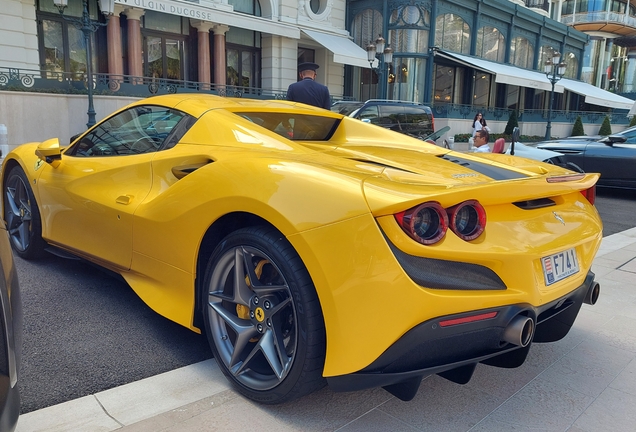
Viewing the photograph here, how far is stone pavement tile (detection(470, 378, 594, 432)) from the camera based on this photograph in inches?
88.7

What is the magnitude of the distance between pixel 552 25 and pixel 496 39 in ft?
22.4

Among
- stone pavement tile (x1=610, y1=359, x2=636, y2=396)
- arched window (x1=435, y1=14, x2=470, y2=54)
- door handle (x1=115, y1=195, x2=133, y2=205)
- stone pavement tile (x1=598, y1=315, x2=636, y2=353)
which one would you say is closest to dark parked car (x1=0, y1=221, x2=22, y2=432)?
door handle (x1=115, y1=195, x2=133, y2=205)

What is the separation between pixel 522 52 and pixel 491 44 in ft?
13.3

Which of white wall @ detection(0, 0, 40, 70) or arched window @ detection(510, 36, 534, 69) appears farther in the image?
arched window @ detection(510, 36, 534, 69)

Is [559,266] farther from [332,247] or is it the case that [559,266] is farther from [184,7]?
[184,7]

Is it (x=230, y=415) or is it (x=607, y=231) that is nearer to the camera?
(x=230, y=415)

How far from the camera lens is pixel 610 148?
31.0 ft

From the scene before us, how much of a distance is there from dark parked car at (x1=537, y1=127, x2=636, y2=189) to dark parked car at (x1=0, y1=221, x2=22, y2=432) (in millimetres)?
9655

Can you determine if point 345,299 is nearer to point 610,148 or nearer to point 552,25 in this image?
point 610,148

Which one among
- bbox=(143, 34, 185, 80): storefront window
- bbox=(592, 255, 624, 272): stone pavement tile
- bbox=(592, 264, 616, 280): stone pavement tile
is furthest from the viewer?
bbox=(143, 34, 185, 80): storefront window

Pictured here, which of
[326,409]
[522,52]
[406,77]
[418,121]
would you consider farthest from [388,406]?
[522,52]

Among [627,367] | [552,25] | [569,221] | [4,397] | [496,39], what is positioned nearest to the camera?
[4,397]

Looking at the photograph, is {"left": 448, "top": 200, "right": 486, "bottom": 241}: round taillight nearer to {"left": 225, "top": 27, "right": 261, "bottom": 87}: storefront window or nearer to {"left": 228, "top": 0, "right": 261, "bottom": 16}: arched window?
{"left": 228, "top": 0, "right": 261, "bottom": 16}: arched window

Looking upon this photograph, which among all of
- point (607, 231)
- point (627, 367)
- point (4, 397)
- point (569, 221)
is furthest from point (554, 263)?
point (607, 231)
